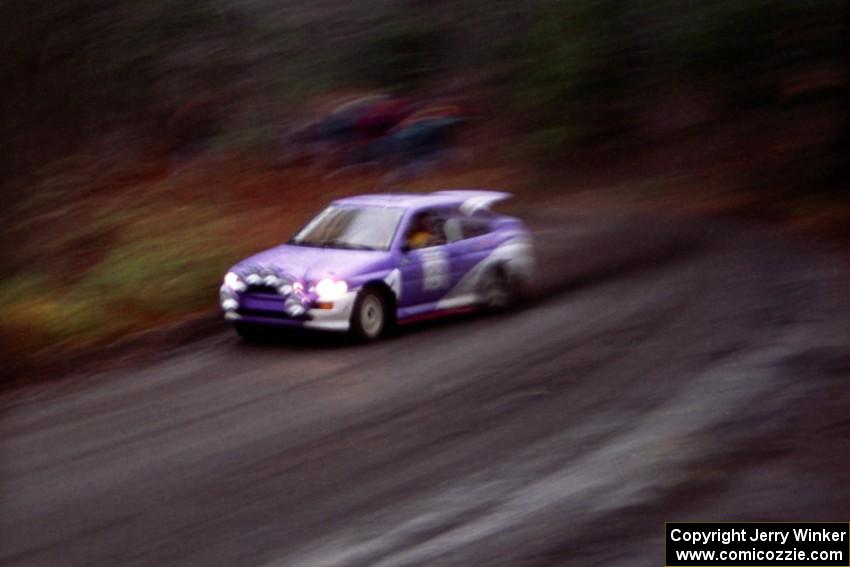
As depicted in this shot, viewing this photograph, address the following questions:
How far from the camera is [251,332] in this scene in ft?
47.1

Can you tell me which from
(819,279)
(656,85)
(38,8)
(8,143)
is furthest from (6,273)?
(656,85)

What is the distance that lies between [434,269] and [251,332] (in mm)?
2201

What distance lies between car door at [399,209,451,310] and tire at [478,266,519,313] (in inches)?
29.4

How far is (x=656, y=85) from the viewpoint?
3053cm

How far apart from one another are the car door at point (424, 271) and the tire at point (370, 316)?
0.24 metres

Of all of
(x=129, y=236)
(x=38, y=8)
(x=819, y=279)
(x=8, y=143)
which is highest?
(x=38, y=8)

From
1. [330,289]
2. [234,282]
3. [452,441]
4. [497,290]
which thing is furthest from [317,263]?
[452,441]

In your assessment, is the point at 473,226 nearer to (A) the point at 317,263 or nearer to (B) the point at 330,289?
(A) the point at 317,263

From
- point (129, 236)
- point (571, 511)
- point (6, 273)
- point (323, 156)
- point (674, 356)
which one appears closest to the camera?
point (571, 511)

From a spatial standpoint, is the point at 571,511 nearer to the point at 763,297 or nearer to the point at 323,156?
the point at 763,297

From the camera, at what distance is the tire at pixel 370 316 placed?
14.0 metres

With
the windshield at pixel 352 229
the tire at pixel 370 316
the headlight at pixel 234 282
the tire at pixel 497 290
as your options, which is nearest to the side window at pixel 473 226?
the tire at pixel 497 290

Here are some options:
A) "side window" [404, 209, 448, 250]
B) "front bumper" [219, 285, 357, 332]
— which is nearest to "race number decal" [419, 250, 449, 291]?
"side window" [404, 209, 448, 250]

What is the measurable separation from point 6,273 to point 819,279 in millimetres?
10062
